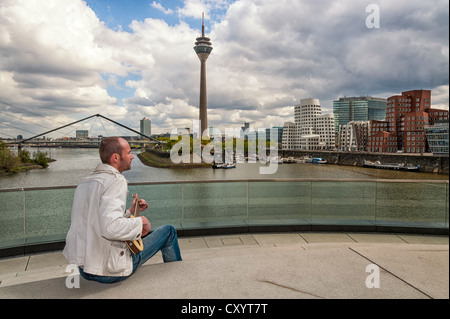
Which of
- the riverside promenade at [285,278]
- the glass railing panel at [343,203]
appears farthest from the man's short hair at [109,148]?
the glass railing panel at [343,203]

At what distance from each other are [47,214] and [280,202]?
3.11 metres

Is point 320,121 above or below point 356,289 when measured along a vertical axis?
above

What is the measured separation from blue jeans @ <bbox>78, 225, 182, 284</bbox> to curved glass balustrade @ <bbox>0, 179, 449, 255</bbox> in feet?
6.59

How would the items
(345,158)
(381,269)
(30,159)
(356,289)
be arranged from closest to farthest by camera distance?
1. (356,289)
2. (381,269)
3. (30,159)
4. (345,158)

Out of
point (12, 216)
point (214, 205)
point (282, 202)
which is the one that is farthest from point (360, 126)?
point (12, 216)

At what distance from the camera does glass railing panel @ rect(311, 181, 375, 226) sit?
502 cm

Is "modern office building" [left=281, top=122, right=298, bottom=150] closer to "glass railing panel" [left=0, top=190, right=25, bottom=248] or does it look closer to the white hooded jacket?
"glass railing panel" [left=0, top=190, right=25, bottom=248]

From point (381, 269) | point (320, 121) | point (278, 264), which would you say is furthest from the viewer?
point (320, 121)

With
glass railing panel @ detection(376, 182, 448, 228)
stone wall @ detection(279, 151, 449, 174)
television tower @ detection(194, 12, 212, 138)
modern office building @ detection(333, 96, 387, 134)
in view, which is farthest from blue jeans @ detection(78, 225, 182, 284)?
modern office building @ detection(333, 96, 387, 134)

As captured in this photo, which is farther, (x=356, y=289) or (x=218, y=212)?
(x=218, y=212)

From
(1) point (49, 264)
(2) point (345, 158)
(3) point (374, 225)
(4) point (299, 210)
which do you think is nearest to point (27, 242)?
(1) point (49, 264)

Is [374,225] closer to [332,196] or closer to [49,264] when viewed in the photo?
[332,196]

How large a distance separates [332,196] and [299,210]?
0.57 metres

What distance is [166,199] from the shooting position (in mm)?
4832
